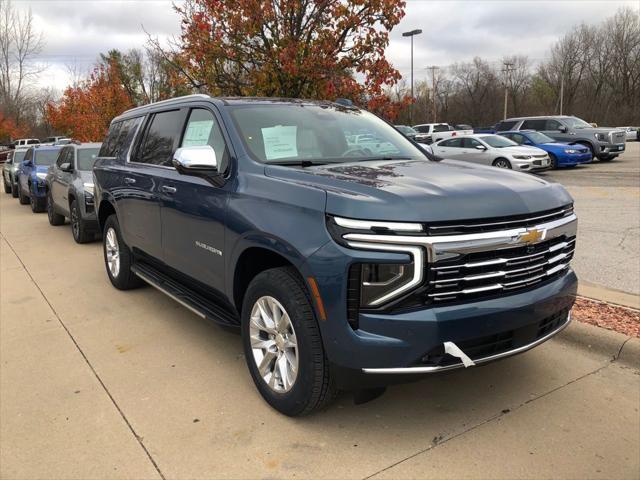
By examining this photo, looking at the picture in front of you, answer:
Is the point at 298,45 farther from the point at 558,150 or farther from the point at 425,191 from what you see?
the point at 558,150

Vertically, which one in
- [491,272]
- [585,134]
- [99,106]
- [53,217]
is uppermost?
[99,106]

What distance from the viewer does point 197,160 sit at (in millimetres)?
3438

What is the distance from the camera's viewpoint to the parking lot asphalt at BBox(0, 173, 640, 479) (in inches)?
108

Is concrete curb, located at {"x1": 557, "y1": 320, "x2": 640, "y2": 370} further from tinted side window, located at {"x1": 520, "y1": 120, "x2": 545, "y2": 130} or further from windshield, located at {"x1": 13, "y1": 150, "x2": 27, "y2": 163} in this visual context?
tinted side window, located at {"x1": 520, "y1": 120, "x2": 545, "y2": 130}

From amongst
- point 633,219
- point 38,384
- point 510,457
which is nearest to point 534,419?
point 510,457

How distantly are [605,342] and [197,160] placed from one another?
3266mm

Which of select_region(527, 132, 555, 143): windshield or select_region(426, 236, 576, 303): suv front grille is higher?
select_region(527, 132, 555, 143): windshield

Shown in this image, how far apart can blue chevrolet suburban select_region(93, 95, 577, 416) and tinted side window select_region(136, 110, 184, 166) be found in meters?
0.31

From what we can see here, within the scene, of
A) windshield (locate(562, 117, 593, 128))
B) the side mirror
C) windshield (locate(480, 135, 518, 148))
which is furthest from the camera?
windshield (locate(562, 117, 593, 128))

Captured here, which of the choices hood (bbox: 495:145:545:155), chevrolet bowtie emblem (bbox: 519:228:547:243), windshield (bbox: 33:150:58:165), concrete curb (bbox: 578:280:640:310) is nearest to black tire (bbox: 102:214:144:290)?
chevrolet bowtie emblem (bbox: 519:228:547:243)

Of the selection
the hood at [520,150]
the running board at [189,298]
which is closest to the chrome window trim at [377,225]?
the running board at [189,298]

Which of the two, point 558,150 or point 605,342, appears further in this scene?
point 558,150

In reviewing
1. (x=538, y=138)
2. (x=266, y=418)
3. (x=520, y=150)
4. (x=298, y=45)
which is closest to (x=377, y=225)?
(x=266, y=418)

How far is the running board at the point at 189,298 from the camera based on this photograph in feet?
12.1
